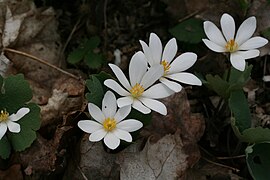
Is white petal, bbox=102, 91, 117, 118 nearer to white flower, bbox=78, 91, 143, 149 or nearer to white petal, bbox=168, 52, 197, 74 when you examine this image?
white flower, bbox=78, 91, 143, 149

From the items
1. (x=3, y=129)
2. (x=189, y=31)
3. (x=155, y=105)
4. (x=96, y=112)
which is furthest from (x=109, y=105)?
(x=189, y=31)

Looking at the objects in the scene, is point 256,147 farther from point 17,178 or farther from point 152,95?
point 17,178

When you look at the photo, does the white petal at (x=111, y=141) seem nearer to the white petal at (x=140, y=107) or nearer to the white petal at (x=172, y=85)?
the white petal at (x=140, y=107)

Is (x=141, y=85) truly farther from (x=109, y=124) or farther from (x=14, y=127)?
(x=14, y=127)

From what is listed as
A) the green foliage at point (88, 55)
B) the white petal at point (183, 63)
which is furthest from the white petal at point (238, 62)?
the green foliage at point (88, 55)

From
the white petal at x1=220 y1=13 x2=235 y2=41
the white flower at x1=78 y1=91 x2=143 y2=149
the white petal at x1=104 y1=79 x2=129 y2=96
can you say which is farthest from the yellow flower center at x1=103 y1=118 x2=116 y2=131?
the white petal at x1=220 y1=13 x2=235 y2=41

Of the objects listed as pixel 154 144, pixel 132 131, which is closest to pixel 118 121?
pixel 132 131
